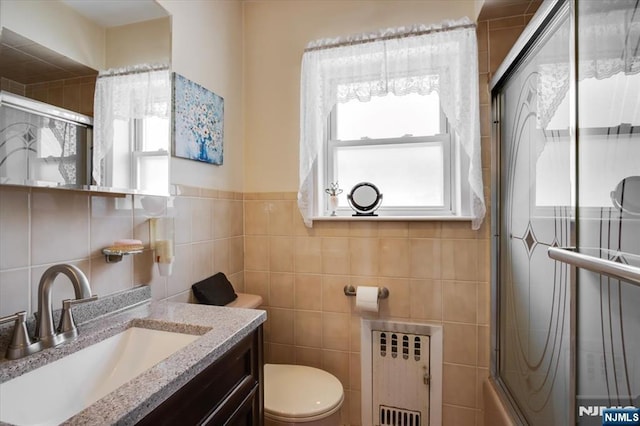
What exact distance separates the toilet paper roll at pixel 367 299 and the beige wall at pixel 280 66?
0.72 m

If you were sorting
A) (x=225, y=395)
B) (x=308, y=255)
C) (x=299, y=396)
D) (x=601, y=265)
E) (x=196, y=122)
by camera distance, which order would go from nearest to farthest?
(x=601, y=265) < (x=225, y=395) < (x=299, y=396) < (x=196, y=122) < (x=308, y=255)

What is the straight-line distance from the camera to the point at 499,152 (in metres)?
1.48

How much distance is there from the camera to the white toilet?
1244mm

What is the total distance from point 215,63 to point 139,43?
54 centimetres

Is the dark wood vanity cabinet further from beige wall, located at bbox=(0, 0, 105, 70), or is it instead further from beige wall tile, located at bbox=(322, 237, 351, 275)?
beige wall, located at bbox=(0, 0, 105, 70)

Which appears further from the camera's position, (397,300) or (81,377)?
(397,300)

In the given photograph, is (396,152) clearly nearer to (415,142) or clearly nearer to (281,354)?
(415,142)

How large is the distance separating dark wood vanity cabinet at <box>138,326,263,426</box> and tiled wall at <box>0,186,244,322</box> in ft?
1.67

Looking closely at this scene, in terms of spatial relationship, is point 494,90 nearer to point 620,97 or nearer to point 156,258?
point 620,97

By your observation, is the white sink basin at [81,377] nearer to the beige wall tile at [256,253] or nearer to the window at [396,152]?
the beige wall tile at [256,253]

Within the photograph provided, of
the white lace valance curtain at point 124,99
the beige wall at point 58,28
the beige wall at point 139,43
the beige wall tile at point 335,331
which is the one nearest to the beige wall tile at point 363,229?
the beige wall tile at point 335,331

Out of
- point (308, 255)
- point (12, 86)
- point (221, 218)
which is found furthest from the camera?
point (308, 255)

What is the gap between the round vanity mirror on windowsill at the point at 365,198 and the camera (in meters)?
1.71

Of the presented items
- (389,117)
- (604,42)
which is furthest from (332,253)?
(604,42)
